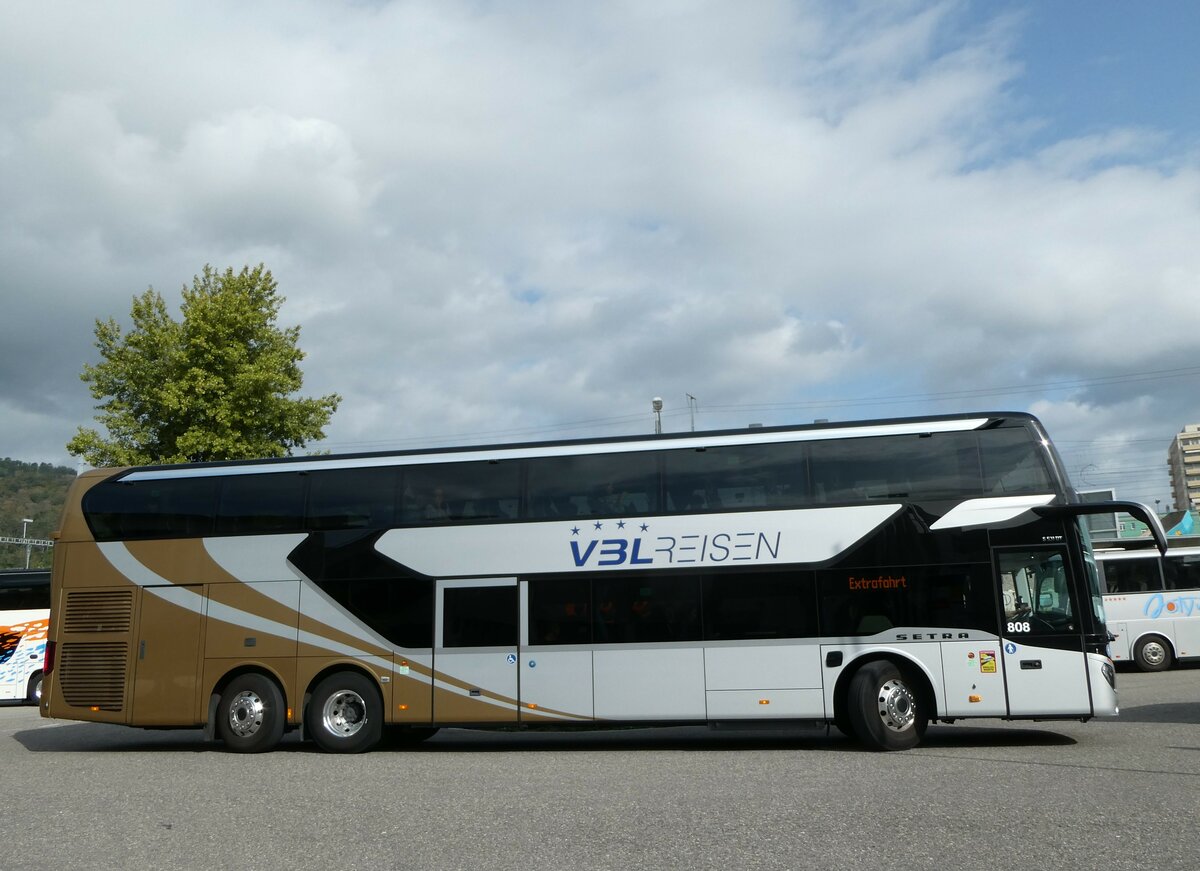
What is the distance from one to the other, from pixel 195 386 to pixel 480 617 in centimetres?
1343

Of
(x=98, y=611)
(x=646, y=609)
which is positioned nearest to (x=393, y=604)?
(x=646, y=609)

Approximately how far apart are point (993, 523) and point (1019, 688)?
2025mm

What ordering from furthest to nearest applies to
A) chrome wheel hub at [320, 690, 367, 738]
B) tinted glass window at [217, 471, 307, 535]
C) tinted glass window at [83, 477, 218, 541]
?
tinted glass window at [83, 477, 218, 541] → tinted glass window at [217, 471, 307, 535] → chrome wheel hub at [320, 690, 367, 738]

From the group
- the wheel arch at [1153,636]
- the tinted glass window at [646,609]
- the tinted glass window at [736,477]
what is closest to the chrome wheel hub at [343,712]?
the tinted glass window at [646,609]

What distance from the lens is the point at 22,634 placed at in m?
26.0

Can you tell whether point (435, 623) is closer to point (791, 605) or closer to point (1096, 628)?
point (791, 605)

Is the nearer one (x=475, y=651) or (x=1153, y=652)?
(x=475, y=651)

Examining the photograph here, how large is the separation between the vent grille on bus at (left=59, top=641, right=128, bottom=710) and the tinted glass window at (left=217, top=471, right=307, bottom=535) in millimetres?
2408

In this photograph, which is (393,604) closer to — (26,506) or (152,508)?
(152,508)

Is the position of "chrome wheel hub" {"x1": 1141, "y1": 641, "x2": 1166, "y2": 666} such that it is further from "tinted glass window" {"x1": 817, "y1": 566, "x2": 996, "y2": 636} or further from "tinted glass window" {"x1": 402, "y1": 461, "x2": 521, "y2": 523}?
"tinted glass window" {"x1": 402, "y1": 461, "x2": 521, "y2": 523}

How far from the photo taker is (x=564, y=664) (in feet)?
44.6

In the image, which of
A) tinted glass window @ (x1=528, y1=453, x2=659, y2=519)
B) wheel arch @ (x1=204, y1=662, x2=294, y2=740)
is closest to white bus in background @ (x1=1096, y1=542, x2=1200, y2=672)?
tinted glass window @ (x1=528, y1=453, x2=659, y2=519)

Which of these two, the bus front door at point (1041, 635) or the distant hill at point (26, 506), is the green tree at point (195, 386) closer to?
the bus front door at point (1041, 635)

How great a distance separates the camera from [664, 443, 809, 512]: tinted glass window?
13250mm
